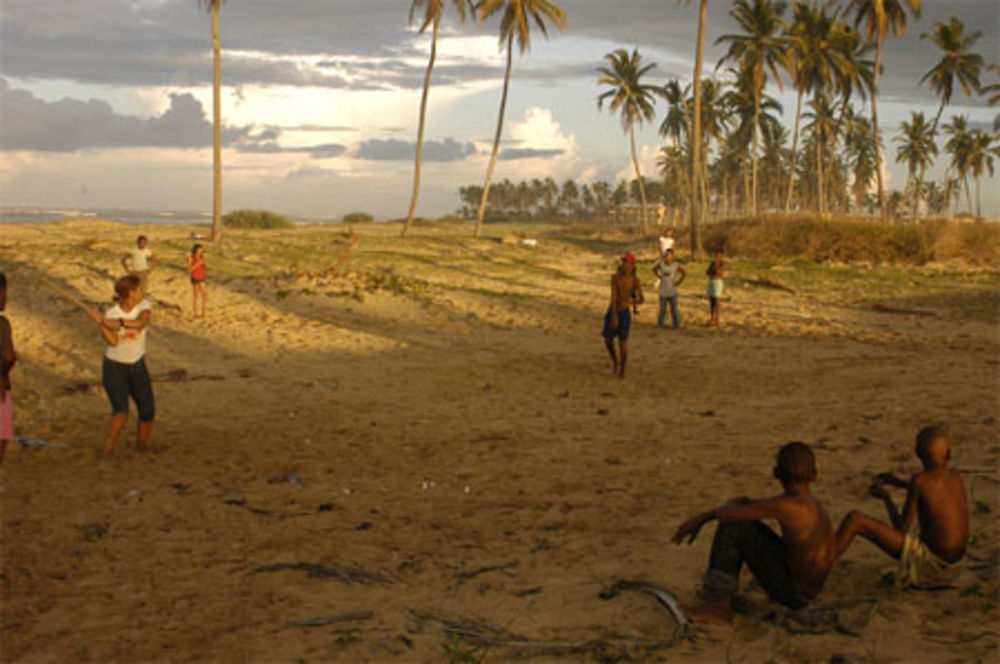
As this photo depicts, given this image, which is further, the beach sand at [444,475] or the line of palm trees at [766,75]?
the line of palm trees at [766,75]

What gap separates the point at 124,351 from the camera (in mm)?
7746

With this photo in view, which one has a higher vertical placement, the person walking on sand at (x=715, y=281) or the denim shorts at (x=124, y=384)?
the person walking on sand at (x=715, y=281)

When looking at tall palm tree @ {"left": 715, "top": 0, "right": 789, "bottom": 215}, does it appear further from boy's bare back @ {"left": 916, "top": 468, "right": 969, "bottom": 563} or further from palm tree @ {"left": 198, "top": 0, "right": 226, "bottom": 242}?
boy's bare back @ {"left": 916, "top": 468, "right": 969, "bottom": 563}

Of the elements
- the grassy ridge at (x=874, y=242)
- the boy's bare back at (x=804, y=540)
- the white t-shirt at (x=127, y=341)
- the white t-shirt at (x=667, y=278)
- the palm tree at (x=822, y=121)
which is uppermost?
the palm tree at (x=822, y=121)

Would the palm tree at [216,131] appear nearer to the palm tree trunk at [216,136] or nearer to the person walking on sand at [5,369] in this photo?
the palm tree trunk at [216,136]

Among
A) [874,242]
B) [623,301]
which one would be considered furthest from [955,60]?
[623,301]

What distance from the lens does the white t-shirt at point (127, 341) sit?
770 cm

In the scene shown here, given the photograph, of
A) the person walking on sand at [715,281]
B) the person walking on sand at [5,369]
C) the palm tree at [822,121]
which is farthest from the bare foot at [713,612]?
the palm tree at [822,121]

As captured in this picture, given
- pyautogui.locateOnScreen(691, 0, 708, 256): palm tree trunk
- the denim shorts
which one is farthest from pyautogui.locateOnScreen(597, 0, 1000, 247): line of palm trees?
the denim shorts

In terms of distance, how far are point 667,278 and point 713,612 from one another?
12.6 m

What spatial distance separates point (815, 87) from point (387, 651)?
5465 centimetres

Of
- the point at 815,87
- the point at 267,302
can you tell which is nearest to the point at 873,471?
the point at 267,302

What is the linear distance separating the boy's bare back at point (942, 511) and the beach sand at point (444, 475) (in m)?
0.24

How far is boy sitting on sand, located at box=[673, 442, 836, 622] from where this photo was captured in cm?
438
